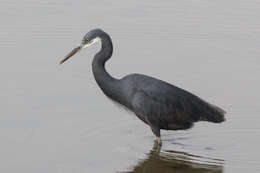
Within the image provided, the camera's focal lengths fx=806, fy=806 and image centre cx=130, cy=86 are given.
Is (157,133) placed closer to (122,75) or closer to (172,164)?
(172,164)

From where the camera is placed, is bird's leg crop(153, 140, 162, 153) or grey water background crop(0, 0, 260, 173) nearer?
→ grey water background crop(0, 0, 260, 173)

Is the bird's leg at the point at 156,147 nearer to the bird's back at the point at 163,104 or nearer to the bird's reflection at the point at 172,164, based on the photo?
the bird's reflection at the point at 172,164

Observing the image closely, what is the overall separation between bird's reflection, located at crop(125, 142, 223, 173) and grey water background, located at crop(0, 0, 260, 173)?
0.01 metres

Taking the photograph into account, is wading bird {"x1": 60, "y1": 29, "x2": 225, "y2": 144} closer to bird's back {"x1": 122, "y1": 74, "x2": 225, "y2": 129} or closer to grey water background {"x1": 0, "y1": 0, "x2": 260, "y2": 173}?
bird's back {"x1": 122, "y1": 74, "x2": 225, "y2": 129}

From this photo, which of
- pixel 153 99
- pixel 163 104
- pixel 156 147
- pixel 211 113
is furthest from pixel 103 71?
pixel 211 113

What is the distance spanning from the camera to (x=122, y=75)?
1307cm

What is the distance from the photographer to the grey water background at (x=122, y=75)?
10.4 m

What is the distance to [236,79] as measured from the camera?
1324cm

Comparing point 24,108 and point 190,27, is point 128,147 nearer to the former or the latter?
point 24,108

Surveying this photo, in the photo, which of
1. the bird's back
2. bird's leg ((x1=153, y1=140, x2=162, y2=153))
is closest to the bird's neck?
the bird's back

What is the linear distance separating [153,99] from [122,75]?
7.81ft

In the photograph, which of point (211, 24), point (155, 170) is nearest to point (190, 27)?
point (211, 24)

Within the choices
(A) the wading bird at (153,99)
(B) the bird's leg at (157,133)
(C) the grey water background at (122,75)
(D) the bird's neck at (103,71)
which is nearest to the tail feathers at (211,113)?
(A) the wading bird at (153,99)

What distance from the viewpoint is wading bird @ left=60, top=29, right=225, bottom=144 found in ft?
35.2
